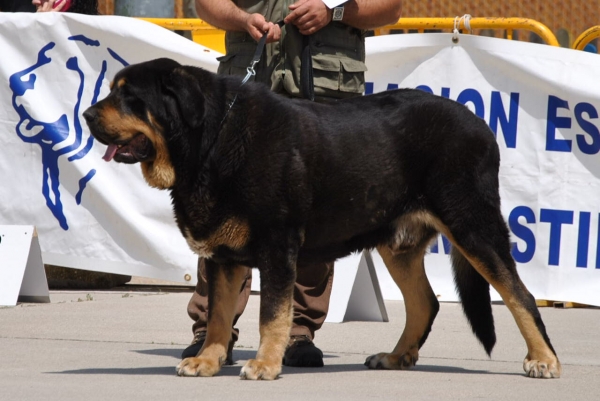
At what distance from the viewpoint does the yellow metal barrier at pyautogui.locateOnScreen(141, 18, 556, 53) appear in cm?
800

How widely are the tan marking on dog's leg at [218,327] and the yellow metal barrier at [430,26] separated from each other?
3231 millimetres

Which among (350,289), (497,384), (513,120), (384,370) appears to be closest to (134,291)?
(350,289)

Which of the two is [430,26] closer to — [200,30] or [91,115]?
[200,30]

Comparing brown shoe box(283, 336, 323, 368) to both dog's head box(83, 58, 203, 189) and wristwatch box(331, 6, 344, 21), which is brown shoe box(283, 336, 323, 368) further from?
wristwatch box(331, 6, 344, 21)

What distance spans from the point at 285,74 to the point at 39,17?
3.42 metres

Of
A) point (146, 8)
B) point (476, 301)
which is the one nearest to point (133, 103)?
point (476, 301)

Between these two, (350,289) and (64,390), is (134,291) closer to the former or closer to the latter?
(350,289)

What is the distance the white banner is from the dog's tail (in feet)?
8.26

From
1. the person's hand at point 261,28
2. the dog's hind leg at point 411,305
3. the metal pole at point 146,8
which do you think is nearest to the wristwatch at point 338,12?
the person's hand at point 261,28

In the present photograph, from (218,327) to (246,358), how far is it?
2.19 ft

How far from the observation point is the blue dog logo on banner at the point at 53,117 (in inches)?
319

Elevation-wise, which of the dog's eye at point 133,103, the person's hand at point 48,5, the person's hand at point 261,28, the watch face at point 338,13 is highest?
the watch face at point 338,13

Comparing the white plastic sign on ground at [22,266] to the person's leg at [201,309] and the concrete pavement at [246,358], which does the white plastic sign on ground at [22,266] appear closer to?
the concrete pavement at [246,358]

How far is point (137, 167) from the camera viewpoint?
803 cm
